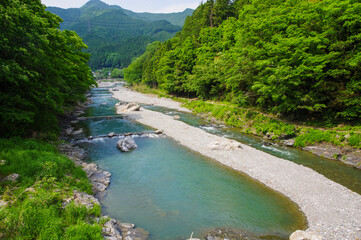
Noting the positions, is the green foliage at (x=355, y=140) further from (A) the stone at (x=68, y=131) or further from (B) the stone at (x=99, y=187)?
(A) the stone at (x=68, y=131)

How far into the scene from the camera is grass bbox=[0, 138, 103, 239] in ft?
18.9

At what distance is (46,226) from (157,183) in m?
6.76

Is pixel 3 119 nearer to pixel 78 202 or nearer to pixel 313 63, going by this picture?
pixel 78 202

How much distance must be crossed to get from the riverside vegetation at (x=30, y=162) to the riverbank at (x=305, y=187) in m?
9.60

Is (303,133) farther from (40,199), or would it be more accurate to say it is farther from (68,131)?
(68,131)

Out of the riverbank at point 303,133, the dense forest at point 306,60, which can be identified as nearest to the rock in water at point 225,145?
the riverbank at point 303,133

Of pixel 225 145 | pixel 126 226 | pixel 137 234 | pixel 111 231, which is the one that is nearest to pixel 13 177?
pixel 111 231

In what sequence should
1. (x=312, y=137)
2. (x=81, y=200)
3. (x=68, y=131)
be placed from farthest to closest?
(x=68, y=131), (x=312, y=137), (x=81, y=200)

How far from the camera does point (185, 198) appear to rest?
10.6 m

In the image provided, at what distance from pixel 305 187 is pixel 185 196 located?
7.12m

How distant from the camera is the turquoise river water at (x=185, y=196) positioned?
862 cm

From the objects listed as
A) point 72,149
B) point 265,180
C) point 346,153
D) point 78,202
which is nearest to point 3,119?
point 72,149

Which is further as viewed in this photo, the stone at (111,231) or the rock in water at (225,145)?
the rock in water at (225,145)

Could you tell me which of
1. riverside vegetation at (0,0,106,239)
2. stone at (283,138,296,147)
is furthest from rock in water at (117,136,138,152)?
stone at (283,138,296,147)
